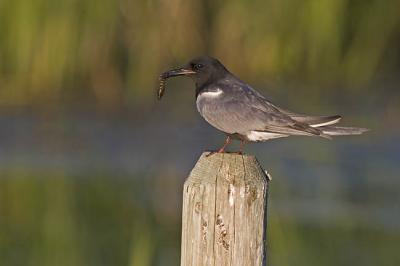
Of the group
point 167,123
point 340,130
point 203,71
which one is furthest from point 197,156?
point 340,130

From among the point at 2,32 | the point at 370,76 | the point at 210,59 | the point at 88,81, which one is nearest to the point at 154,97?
the point at 88,81

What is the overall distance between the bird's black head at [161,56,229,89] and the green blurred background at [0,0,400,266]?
6.92 ft

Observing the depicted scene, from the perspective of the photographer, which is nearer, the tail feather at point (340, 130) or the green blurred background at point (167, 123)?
the tail feather at point (340, 130)

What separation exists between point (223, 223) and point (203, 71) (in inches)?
101

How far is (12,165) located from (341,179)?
120 inches

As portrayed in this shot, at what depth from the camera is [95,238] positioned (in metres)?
9.25

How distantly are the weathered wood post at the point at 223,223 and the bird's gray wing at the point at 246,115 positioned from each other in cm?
160

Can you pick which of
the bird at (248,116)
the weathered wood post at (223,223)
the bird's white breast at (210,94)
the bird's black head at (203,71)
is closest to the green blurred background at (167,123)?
the bird's black head at (203,71)

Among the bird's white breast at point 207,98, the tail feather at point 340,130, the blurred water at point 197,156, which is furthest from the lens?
the blurred water at point 197,156

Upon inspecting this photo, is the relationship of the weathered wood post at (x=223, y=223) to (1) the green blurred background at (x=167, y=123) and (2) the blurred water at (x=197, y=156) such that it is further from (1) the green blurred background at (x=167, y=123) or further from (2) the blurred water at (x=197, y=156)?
(2) the blurred water at (x=197, y=156)

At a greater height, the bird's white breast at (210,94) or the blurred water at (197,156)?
the bird's white breast at (210,94)

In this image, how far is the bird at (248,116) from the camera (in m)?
5.91

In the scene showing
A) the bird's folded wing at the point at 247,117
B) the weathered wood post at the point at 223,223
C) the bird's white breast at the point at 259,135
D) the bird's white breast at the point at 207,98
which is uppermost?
the bird's white breast at the point at 207,98

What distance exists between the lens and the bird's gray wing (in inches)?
237
